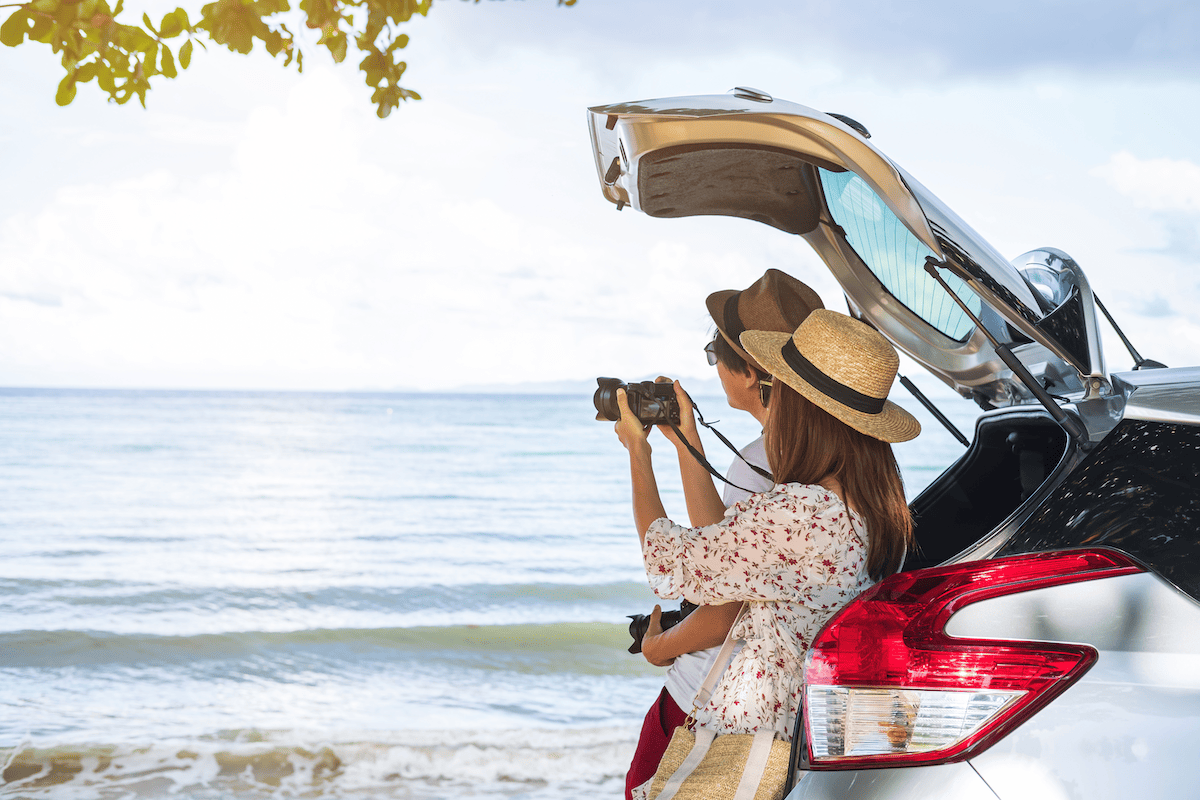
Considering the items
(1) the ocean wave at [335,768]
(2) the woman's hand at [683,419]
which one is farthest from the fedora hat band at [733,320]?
(1) the ocean wave at [335,768]

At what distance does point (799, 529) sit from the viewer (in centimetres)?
166

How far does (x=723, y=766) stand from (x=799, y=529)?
44cm

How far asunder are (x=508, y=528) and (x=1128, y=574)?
16.0 meters

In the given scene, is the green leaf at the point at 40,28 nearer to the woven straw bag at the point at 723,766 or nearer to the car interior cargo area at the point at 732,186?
the car interior cargo area at the point at 732,186

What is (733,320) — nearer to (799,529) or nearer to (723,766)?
(799,529)

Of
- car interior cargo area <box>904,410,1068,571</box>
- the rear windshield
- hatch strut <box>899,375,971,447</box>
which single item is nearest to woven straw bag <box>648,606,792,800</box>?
car interior cargo area <box>904,410,1068,571</box>

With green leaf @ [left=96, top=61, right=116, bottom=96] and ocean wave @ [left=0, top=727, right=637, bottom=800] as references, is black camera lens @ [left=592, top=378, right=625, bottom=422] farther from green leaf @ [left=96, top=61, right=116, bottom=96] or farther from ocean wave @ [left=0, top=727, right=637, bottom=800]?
ocean wave @ [left=0, top=727, right=637, bottom=800]

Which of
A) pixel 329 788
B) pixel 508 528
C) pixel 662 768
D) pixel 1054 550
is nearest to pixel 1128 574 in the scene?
pixel 1054 550

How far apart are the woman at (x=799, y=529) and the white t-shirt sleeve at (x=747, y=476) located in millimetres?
259

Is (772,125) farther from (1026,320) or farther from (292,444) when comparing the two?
(292,444)

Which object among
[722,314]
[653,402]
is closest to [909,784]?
[653,402]

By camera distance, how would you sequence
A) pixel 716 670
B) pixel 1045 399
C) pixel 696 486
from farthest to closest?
pixel 696 486, pixel 716 670, pixel 1045 399

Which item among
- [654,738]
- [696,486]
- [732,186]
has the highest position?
[732,186]

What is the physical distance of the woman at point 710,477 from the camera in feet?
6.39
